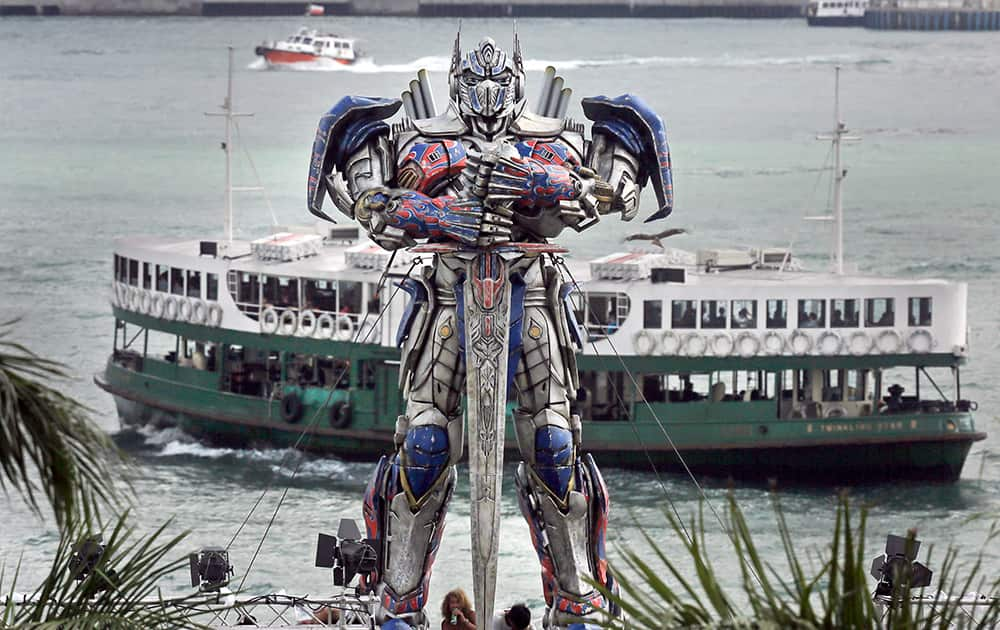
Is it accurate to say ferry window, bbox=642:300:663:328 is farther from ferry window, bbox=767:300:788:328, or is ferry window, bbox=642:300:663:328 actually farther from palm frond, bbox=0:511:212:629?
palm frond, bbox=0:511:212:629

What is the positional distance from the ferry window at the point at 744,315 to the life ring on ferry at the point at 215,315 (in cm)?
1162

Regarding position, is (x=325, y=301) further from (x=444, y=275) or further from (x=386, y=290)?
(x=444, y=275)

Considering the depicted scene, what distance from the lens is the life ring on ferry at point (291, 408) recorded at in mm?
52525

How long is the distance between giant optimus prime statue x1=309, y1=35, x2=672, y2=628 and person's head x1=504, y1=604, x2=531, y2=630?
0.57 ft

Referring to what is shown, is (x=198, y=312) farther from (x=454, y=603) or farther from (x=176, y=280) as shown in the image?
(x=454, y=603)

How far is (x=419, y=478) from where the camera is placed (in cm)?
1853

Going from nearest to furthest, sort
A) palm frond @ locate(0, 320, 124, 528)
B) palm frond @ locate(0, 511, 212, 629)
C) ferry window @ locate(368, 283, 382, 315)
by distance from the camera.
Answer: palm frond @ locate(0, 320, 124, 528) → palm frond @ locate(0, 511, 212, 629) → ferry window @ locate(368, 283, 382, 315)

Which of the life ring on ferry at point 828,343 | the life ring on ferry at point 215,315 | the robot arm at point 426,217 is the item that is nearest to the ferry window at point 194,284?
the life ring on ferry at point 215,315

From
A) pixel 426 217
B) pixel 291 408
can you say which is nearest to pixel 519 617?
pixel 426 217

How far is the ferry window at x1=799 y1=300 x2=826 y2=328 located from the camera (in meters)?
49.3

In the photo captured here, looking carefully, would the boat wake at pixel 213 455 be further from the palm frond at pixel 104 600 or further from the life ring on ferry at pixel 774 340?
the palm frond at pixel 104 600

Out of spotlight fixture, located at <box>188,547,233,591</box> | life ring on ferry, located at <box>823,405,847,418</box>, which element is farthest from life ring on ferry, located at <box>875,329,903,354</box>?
spotlight fixture, located at <box>188,547,233,591</box>

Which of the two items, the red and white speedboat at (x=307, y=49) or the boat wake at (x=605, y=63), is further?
the red and white speedboat at (x=307, y=49)

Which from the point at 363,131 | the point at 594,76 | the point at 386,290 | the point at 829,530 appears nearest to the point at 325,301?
the point at 386,290
